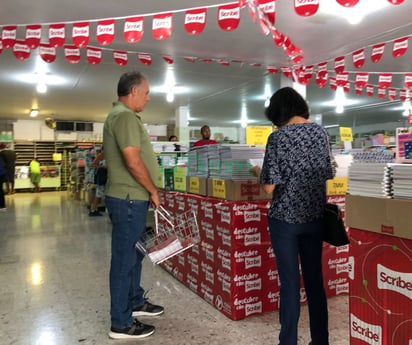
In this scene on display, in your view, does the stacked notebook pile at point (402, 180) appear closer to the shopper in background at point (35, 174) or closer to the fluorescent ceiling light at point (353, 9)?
the fluorescent ceiling light at point (353, 9)

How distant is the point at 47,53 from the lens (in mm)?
5203

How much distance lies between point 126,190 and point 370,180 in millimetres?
1399

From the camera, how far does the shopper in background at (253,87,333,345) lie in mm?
1859

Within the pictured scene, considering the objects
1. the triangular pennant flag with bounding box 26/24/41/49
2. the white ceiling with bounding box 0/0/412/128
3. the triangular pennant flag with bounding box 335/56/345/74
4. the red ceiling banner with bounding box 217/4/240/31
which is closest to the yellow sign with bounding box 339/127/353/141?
the white ceiling with bounding box 0/0/412/128

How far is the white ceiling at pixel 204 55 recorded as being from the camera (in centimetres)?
427

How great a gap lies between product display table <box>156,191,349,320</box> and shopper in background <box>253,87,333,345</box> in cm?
69

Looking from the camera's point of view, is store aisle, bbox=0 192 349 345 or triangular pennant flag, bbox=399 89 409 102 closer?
store aisle, bbox=0 192 349 345

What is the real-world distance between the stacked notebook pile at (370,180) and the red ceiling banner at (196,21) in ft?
8.11

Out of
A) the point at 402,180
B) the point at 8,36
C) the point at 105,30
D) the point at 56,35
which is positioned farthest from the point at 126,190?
the point at 8,36

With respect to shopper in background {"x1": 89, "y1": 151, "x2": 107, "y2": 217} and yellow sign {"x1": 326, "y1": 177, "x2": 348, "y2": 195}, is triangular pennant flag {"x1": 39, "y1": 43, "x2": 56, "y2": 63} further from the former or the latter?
yellow sign {"x1": 326, "y1": 177, "x2": 348, "y2": 195}

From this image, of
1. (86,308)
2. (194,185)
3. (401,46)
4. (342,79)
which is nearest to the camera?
(86,308)

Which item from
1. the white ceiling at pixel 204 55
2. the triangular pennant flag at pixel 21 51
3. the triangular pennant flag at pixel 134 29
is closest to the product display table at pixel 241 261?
the triangular pennant flag at pixel 134 29

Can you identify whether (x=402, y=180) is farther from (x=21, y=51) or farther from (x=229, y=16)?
(x=21, y=51)

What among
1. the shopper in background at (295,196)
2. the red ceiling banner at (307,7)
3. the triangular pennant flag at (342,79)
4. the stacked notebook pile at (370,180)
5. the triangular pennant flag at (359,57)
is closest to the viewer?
the stacked notebook pile at (370,180)
